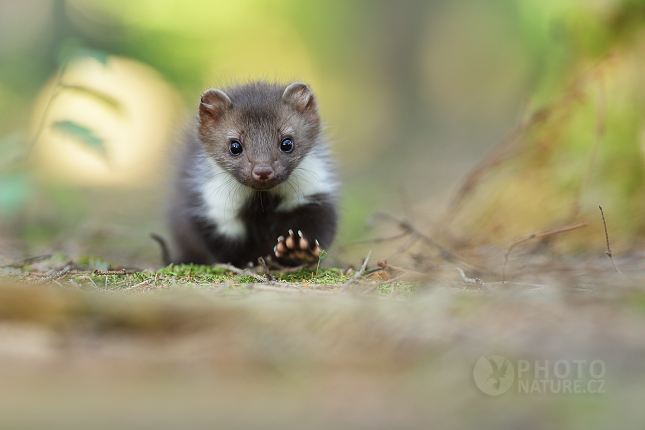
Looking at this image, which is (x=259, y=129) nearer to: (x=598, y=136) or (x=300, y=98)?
(x=300, y=98)

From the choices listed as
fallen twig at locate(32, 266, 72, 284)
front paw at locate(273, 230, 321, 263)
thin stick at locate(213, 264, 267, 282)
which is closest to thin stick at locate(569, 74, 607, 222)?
front paw at locate(273, 230, 321, 263)

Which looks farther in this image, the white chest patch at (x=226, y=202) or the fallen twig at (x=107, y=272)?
the white chest patch at (x=226, y=202)

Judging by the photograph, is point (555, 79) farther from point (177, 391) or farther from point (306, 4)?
point (306, 4)

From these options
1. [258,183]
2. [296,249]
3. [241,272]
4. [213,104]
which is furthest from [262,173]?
[213,104]

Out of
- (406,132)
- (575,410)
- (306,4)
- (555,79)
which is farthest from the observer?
(306,4)

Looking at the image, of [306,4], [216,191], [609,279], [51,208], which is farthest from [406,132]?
[609,279]

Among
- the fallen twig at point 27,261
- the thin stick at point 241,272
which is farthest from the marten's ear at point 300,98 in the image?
the fallen twig at point 27,261

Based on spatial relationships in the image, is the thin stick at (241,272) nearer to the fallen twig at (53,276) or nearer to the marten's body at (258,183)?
the marten's body at (258,183)
